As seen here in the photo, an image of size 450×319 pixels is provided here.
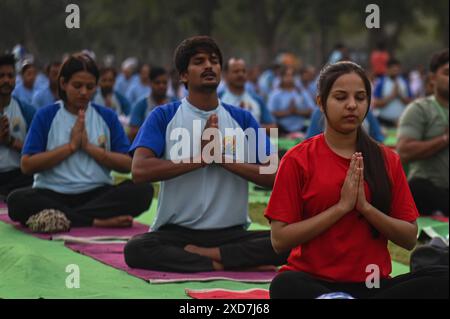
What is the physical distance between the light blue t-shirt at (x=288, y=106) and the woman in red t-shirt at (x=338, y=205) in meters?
13.7

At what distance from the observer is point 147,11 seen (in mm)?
40719

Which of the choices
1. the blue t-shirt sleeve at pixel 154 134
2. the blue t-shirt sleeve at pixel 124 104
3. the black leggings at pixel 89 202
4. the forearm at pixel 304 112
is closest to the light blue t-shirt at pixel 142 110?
the black leggings at pixel 89 202

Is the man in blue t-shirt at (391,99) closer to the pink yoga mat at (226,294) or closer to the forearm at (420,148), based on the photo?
the forearm at (420,148)

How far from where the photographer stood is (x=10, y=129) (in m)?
7.80

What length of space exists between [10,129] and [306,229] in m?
3.32

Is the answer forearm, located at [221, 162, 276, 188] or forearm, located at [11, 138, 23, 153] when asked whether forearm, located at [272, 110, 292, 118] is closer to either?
forearm, located at [11, 138, 23, 153]

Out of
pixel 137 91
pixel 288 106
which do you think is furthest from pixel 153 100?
pixel 137 91

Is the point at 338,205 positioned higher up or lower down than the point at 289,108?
lower down

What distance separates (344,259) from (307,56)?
2614 inches

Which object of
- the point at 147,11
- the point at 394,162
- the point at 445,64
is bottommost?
the point at 394,162

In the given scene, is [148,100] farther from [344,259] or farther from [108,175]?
[344,259]

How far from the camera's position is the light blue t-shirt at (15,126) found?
25.3 feet

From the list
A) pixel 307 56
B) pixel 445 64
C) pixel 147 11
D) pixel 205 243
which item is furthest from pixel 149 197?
pixel 307 56

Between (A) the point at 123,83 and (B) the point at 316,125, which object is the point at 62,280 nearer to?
(B) the point at 316,125
